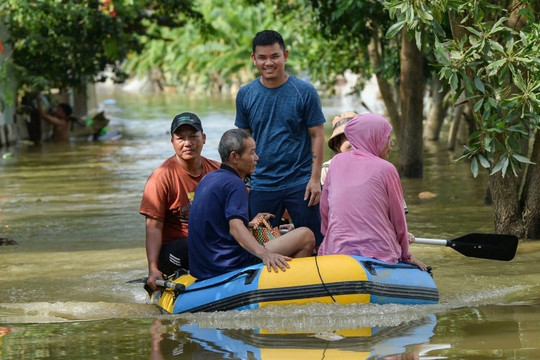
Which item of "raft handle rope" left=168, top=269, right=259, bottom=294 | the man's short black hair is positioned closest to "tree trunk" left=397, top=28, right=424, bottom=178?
the man's short black hair

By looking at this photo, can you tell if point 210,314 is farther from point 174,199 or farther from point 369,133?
point 369,133

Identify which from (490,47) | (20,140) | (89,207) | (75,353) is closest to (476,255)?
(490,47)

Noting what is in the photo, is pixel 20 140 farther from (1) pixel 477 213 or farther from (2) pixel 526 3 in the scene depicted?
(2) pixel 526 3

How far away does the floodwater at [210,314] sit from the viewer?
6.55 metres

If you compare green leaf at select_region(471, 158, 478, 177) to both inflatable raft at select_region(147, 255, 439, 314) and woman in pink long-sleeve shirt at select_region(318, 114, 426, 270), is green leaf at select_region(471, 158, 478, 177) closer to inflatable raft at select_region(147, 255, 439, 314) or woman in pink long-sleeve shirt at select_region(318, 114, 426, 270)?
woman in pink long-sleeve shirt at select_region(318, 114, 426, 270)

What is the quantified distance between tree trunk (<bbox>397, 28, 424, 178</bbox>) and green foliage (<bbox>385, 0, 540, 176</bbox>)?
6042 millimetres

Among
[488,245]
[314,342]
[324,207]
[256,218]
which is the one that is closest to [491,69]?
[488,245]

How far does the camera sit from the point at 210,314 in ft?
24.5

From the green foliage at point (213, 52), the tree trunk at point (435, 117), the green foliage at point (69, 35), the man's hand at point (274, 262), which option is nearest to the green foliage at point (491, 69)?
the man's hand at point (274, 262)

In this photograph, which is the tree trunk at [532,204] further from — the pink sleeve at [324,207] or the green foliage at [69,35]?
the green foliage at [69,35]

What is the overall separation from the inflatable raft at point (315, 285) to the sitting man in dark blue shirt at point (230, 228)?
0.11m

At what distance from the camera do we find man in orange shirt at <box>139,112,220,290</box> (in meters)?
8.08

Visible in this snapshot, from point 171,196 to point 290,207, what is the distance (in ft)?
2.83

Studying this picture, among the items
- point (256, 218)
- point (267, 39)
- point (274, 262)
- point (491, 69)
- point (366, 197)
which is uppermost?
point (267, 39)
